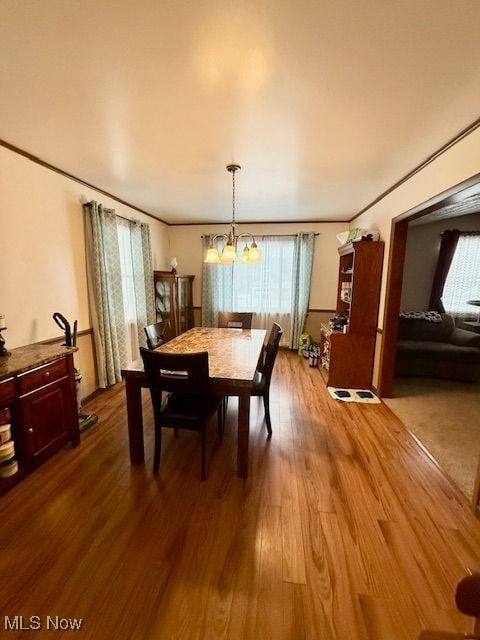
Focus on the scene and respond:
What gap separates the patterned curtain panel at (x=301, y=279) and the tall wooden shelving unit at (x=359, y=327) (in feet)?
4.11

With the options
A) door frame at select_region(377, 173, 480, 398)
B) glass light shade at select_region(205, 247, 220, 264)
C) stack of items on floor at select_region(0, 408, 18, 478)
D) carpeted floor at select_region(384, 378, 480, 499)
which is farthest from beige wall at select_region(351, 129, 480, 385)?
stack of items on floor at select_region(0, 408, 18, 478)

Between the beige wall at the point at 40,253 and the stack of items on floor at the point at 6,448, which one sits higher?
the beige wall at the point at 40,253

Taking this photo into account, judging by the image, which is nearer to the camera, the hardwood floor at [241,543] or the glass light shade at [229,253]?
the hardwood floor at [241,543]

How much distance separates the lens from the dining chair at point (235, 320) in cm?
359

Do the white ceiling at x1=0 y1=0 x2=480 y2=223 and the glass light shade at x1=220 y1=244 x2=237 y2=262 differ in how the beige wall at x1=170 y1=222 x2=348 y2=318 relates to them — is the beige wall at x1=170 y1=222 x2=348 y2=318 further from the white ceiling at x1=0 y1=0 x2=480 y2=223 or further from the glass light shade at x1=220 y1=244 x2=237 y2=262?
the glass light shade at x1=220 y1=244 x2=237 y2=262

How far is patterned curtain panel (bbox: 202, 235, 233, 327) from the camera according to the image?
5.04 metres

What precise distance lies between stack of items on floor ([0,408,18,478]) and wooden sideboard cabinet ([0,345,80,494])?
0.11 feet

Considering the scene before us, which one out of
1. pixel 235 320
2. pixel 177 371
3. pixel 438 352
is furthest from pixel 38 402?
pixel 438 352

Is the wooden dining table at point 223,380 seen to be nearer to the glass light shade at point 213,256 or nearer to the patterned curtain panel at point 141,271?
the glass light shade at point 213,256

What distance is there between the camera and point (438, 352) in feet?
11.7

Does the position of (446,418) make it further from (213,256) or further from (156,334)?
(156,334)

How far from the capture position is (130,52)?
125 cm

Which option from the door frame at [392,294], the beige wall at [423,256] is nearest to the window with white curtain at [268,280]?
the beige wall at [423,256]

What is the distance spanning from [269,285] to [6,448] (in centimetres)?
416
